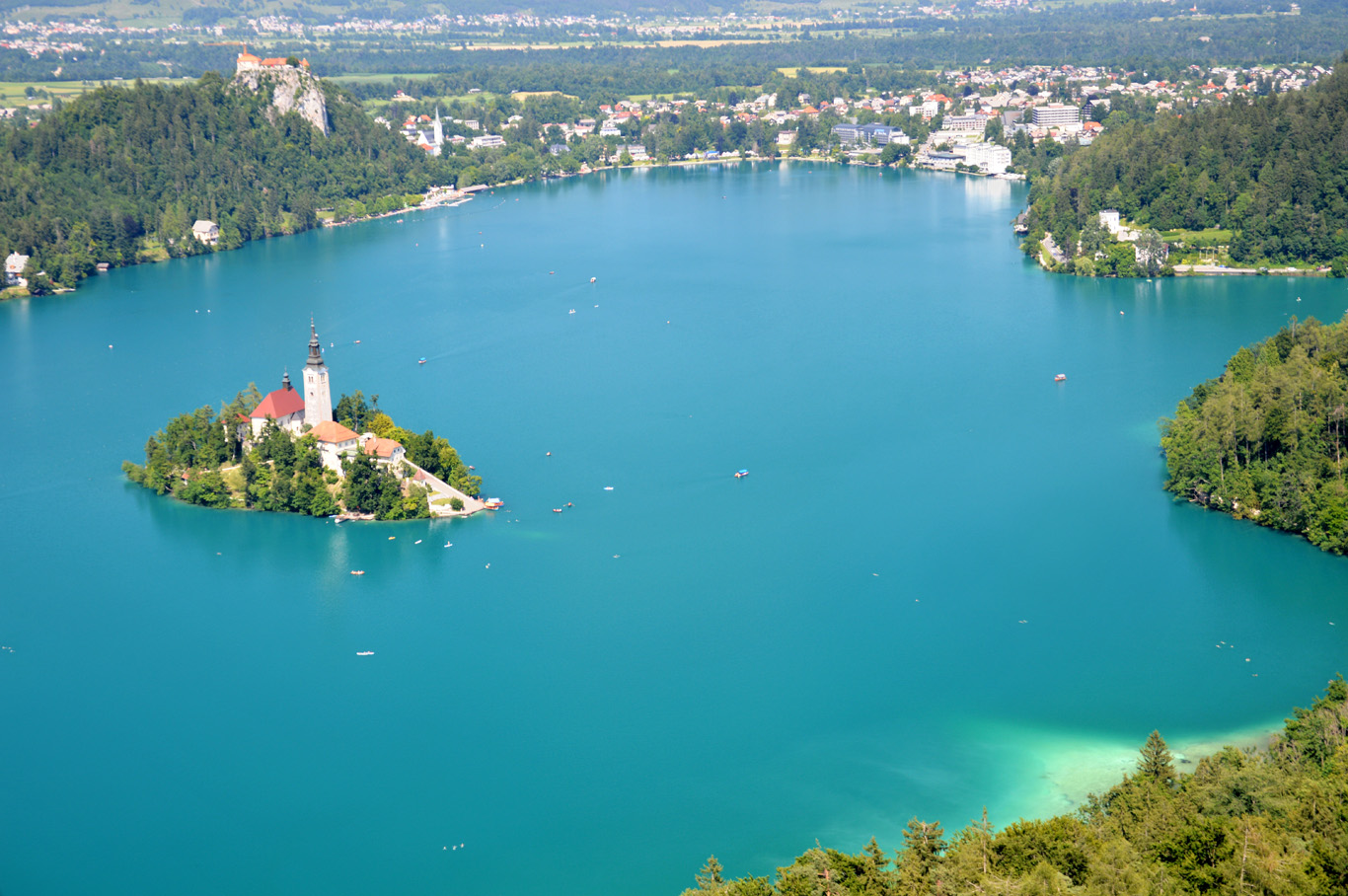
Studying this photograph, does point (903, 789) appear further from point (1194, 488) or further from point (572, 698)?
point (1194, 488)

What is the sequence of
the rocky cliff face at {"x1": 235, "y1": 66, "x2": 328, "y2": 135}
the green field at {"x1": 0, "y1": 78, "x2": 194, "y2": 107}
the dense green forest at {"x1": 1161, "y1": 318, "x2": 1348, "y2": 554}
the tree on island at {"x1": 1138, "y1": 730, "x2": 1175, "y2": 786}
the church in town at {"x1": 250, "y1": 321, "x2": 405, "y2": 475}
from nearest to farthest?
the tree on island at {"x1": 1138, "y1": 730, "x2": 1175, "y2": 786}
the dense green forest at {"x1": 1161, "y1": 318, "x2": 1348, "y2": 554}
the church in town at {"x1": 250, "y1": 321, "x2": 405, "y2": 475}
the rocky cliff face at {"x1": 235, "y1": 66, "x2": 328, "y2": 135}
the green field at {"x1": 0, "y1": 78, "x2": 194, "y2": 107}

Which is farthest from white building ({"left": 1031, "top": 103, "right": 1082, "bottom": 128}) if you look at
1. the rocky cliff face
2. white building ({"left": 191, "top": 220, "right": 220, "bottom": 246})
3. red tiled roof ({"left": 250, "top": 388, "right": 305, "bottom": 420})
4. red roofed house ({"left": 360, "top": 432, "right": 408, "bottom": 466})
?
red roofed house ({"left": 360, "top": 432, "right": 408, "bottom": 466})

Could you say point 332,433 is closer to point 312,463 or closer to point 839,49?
point 312,463

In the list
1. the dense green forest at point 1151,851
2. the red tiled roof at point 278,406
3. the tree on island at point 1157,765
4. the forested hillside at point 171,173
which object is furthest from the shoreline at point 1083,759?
the forested hillside at point 171,173

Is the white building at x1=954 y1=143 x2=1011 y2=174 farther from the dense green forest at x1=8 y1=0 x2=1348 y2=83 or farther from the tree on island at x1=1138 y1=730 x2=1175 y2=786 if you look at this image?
the tree on island at x1=1138 y1=730 x2=1175 y2=786

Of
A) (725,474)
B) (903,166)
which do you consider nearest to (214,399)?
(725,474)

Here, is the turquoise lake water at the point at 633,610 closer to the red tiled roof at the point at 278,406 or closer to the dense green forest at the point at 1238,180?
the red tiled roof at the point at 278,406
